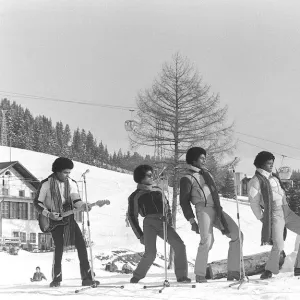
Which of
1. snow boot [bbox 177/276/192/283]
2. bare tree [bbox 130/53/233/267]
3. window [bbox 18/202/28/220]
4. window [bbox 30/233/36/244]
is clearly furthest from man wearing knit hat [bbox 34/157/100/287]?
window [bbox 18/202/28/220]

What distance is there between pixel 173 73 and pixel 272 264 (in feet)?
58.3

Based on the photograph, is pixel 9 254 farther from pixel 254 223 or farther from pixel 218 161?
pixel 254 223

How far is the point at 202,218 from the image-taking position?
8.50 metres

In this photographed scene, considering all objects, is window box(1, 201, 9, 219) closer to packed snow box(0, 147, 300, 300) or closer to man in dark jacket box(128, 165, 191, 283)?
packed snow box(0, 147, 300, 300)

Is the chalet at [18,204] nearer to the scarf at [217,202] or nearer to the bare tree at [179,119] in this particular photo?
the bare tree at [179,119]

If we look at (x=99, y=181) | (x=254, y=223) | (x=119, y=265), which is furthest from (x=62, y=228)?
(x=99, y=181)

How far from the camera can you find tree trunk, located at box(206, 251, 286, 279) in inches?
419

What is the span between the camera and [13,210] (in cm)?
4834

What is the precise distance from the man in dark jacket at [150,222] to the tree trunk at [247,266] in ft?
6.71

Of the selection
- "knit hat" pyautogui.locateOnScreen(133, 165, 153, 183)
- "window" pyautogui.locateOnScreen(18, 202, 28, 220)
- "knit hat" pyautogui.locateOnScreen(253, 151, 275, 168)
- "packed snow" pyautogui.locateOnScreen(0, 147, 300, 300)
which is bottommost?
"packed snow" pyautogui.locateOnScreen(0, 147, 300, 300)

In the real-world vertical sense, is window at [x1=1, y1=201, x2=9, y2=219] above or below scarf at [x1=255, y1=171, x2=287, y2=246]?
above

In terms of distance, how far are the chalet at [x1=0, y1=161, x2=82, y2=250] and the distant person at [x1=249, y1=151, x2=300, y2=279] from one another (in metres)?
39.4

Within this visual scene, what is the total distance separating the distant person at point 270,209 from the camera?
865 centimetres

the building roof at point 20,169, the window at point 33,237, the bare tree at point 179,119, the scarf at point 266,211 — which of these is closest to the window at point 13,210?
the window at point 33,237
